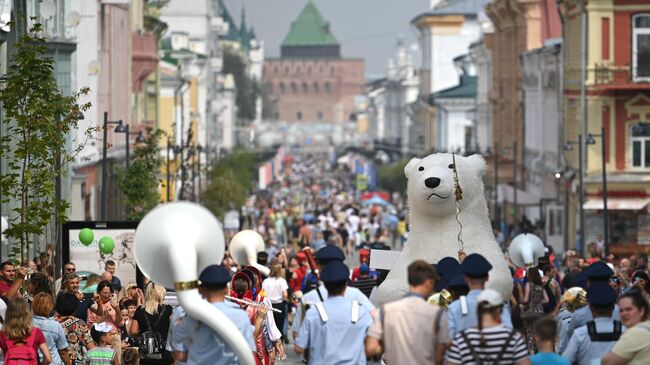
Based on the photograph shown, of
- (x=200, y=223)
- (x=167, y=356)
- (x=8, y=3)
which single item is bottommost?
(x=167, y=356)

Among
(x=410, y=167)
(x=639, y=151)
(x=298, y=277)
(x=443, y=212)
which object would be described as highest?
(x=639, y=151)

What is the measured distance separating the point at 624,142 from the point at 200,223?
40.4 m

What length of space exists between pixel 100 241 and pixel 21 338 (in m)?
12.1

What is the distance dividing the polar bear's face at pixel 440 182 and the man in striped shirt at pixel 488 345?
25.7 feet

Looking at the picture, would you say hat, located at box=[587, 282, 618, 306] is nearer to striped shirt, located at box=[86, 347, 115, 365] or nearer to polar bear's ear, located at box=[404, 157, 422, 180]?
striped shirt, located at box=[86, 347, 115, 365]

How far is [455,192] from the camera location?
20.5 meters

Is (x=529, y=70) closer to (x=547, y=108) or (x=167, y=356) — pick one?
(x=547, y=108)

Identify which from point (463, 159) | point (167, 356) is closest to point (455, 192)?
point (463, 159)

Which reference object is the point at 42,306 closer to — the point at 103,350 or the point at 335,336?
the point at 103,350

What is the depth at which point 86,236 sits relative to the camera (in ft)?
91.2

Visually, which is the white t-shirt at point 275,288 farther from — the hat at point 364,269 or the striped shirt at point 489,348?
the striped shirt at point 489,348

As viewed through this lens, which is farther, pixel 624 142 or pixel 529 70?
pixel 529 70

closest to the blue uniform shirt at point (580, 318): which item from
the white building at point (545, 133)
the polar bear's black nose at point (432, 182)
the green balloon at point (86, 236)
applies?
the polar bear's black nose at point (432, 182)

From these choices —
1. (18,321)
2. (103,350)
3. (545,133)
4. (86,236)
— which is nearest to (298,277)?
(86,236)
